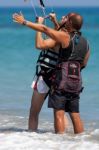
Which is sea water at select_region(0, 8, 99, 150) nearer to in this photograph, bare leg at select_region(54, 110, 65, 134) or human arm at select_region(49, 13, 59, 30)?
bare leg at select_region(54, 110, 65, 134)

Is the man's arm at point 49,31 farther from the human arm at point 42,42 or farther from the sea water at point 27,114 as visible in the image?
the sea water at point 27,114

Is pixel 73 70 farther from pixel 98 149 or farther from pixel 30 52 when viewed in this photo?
pixel 30 52

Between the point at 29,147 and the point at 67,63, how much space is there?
3.24 ft

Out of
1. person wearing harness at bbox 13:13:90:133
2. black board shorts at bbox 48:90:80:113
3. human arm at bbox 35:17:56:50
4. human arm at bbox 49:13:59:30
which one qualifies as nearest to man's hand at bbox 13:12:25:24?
person wearing harness at bbox 13:13:90:133

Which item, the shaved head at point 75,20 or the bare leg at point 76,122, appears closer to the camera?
the shaved head at point 75,20

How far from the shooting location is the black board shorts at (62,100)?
257 inches

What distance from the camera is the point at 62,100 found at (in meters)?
6.54

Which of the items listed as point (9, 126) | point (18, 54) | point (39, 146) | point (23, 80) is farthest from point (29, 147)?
point (18, 54)

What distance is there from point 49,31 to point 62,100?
81cm

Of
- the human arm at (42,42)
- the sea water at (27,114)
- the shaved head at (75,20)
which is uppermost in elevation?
the shaved head at (75,20)

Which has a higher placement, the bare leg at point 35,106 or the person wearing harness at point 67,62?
the person wearing harness at point 67,62

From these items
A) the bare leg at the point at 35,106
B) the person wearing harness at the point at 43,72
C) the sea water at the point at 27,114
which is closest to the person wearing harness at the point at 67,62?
the person wearing harness at the point at 43,72

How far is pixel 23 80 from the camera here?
45.7 ft

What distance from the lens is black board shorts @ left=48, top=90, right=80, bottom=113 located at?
21.4ft
